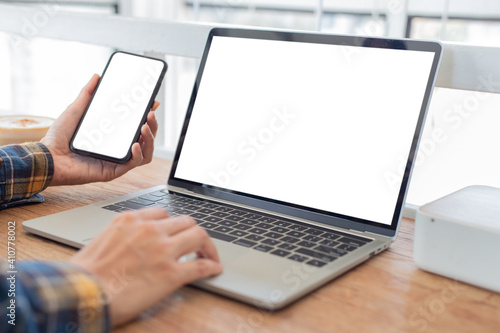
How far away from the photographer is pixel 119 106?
89 cm

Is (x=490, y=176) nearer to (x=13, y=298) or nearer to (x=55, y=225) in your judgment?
(x=55, y=225)

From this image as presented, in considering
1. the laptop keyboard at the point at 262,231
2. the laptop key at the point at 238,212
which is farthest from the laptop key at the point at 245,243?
the laptop key at the point at 238,212

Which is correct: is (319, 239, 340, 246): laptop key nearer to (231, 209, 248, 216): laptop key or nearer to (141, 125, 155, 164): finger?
(231, 209, 248, 216): laptop key

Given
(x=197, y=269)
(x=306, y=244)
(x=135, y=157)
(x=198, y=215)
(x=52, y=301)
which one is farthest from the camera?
(x=135, y=157)

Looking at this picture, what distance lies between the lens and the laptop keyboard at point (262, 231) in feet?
2.00

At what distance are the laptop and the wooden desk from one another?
20 mm

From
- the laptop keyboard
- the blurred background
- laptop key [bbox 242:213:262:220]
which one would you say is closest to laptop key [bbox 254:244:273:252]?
the laptop keyboard

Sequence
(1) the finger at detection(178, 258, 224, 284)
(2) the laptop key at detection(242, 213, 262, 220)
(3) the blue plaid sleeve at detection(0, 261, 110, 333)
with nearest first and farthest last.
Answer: (3) the blue plaid sleeve at detection(0, 261, 110, 333)
(1) the finger at detection(178, 258, 224, 284)
(2) the laptop key at detection(242, 213, 262, 220)

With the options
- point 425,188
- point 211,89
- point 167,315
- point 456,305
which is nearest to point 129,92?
point 211,89

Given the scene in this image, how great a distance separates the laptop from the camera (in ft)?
2.09

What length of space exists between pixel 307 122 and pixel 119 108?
1.07 ft

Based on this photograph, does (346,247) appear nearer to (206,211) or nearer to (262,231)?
(262,231)

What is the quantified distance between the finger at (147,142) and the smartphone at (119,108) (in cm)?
1

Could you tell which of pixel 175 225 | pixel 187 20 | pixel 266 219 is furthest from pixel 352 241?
pixel 187 20
